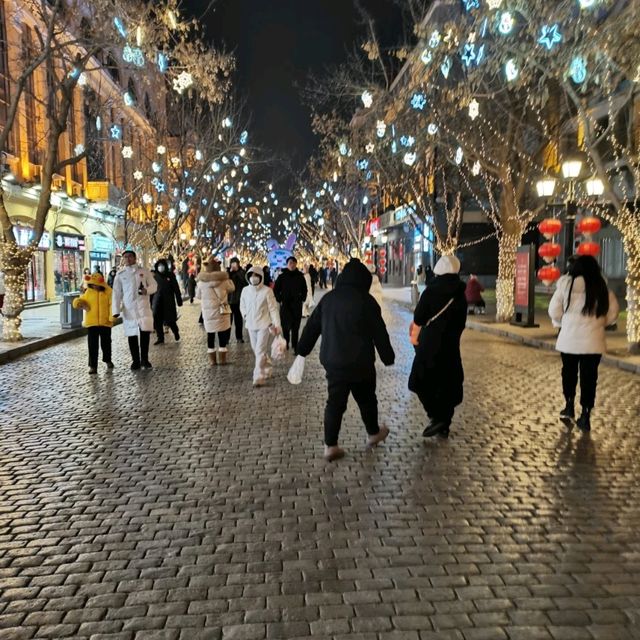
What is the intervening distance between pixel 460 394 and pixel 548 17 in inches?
284

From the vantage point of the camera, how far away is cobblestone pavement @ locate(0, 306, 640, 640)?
3416mm

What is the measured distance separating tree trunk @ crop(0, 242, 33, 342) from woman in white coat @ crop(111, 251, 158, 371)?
5.10 metres

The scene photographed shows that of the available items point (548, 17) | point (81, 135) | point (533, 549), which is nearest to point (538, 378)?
point (548, 17)

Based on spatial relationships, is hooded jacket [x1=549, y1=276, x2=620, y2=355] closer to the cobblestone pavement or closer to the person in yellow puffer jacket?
the cobblestone pavement

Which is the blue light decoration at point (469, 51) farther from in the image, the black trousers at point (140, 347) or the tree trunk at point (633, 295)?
the black trousers at point (140, 347)

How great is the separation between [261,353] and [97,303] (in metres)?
3.01

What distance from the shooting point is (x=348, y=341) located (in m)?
5.92

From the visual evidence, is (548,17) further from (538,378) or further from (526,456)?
(526,456)

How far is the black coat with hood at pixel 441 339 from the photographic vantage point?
664 cm

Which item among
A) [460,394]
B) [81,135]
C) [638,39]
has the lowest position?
[460,394]

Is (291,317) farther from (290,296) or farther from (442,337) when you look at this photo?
(442,337)

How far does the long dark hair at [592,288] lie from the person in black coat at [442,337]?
1.39 m

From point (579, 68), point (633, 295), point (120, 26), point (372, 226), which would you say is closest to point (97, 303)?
point (120, 26)

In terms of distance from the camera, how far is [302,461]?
611 centimetres
